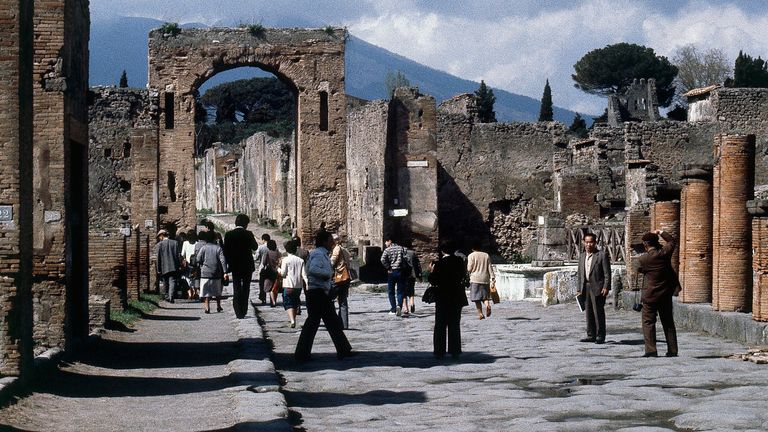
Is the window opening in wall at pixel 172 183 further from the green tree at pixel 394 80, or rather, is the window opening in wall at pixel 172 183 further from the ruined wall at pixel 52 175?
the green tree at pixel 394 80

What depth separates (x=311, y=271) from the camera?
40.5ft

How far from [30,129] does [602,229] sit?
17042mm

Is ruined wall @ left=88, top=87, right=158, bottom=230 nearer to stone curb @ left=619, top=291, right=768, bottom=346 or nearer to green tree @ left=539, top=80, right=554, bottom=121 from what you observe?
stone curb @ left=619, top=291, right=768, bottom=346

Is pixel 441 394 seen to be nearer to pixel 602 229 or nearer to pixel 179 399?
pixel 179 399

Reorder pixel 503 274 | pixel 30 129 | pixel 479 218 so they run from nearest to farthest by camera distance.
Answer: pixel 30 129, pixel 503 274, pixel 479 218

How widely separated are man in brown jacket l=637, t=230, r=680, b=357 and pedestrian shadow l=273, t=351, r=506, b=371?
1372 millimetres

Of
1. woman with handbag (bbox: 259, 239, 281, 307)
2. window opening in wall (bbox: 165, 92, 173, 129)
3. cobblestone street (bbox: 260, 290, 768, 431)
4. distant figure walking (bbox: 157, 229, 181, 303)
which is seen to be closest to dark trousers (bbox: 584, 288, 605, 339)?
cobblestone street (bbox: 260, 290, 768, 431)

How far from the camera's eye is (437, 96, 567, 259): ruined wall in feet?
123

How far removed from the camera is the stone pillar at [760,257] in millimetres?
12977

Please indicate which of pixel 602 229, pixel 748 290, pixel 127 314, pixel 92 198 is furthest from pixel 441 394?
pixel 92 198

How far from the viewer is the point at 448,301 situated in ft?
41.1

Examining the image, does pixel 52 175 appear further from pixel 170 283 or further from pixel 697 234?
pixel 170 283

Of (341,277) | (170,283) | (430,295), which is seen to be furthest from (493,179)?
(430,295)

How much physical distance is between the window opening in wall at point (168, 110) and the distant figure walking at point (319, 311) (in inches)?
741
